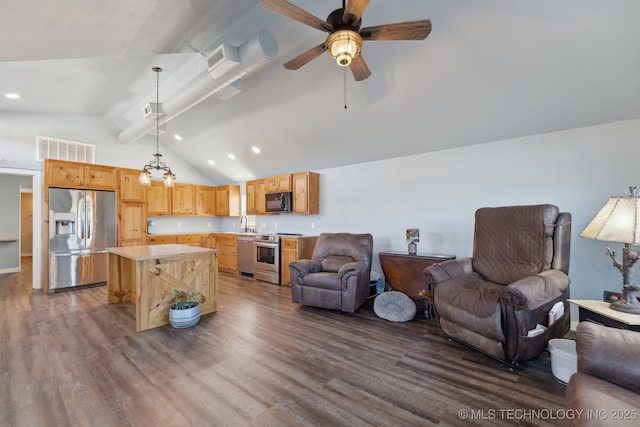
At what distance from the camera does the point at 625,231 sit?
2039mm

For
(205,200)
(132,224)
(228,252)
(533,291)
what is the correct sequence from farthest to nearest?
(205,200), (228,252), (132,224), (533,291)

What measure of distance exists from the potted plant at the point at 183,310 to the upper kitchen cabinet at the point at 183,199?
3967 millimetres

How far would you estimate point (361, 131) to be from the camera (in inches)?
165

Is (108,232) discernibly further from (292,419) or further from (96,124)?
(292,419)

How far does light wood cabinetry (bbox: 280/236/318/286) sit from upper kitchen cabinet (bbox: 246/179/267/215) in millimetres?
1240

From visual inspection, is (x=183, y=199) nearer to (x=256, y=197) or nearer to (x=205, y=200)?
(x=205, y=200)

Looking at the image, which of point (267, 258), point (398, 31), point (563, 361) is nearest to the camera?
point (398, 31)

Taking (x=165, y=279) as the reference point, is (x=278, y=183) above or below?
above

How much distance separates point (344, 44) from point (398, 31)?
0.42 m

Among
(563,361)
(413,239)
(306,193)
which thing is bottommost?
(563,361)

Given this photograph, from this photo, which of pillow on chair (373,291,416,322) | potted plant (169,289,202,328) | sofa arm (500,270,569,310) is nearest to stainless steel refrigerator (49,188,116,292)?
potted plant (169,289,202,328)

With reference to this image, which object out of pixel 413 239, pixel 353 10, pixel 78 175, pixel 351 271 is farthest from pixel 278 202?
pixel 353 10

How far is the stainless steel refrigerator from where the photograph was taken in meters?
4.83

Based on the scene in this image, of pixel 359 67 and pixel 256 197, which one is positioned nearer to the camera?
pixel 359 67
